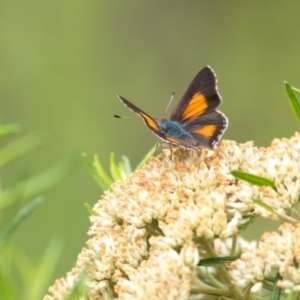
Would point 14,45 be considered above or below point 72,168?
above

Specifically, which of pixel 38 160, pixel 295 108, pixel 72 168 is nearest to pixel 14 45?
pixel 38 160

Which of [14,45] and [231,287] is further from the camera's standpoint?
[14,45]

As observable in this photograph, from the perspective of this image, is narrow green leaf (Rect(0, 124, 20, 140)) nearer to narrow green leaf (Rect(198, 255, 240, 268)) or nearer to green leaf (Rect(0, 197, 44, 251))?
green leaf (Rect(0, 197, 44, 251))

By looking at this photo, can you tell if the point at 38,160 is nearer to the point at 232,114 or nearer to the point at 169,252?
the point at 232,114

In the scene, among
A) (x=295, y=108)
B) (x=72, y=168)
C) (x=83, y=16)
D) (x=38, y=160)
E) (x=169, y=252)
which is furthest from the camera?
(x=83, y=16)

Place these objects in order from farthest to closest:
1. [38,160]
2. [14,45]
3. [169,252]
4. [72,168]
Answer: [14,45] → [38,160] → [72,168] → [169,252]

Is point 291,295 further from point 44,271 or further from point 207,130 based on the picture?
point 44,271
